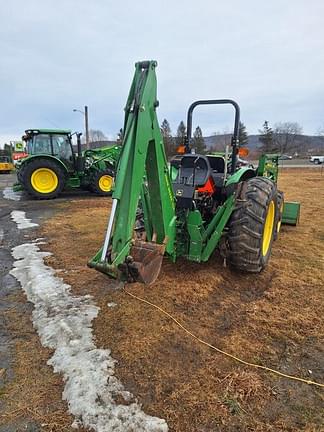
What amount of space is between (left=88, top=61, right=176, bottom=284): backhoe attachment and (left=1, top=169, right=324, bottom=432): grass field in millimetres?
653

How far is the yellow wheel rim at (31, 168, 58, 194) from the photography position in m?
10.9

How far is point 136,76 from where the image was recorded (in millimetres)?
2816

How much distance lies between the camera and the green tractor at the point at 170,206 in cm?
258

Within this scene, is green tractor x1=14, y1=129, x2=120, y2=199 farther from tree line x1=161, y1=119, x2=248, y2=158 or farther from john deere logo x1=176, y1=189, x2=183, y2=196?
john deere logo x1=176, y1=189, x2=183, y2=196

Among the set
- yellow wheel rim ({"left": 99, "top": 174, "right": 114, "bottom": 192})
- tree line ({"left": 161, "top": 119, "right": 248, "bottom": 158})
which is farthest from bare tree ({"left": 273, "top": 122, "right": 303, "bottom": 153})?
yellow wheel rim ({"left": 99, "top": 174, "right": 114, "bottom": 192})

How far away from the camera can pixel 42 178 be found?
36.4ft

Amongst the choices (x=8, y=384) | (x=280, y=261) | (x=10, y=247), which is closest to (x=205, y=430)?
(x=8, y=384)

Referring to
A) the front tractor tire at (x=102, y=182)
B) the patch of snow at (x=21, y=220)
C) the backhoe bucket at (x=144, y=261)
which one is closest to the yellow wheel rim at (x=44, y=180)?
the front tractor tire at (x=102, y=182)

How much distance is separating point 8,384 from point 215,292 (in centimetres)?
222

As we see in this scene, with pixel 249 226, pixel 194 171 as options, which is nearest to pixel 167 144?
pixel 194 171

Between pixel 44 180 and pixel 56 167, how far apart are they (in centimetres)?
63

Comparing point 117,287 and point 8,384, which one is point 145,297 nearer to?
point 117,287

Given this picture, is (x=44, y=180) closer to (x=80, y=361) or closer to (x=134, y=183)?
(x=134, y=183)

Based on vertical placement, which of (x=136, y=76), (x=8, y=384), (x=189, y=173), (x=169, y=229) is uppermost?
(x=136, y=76)
